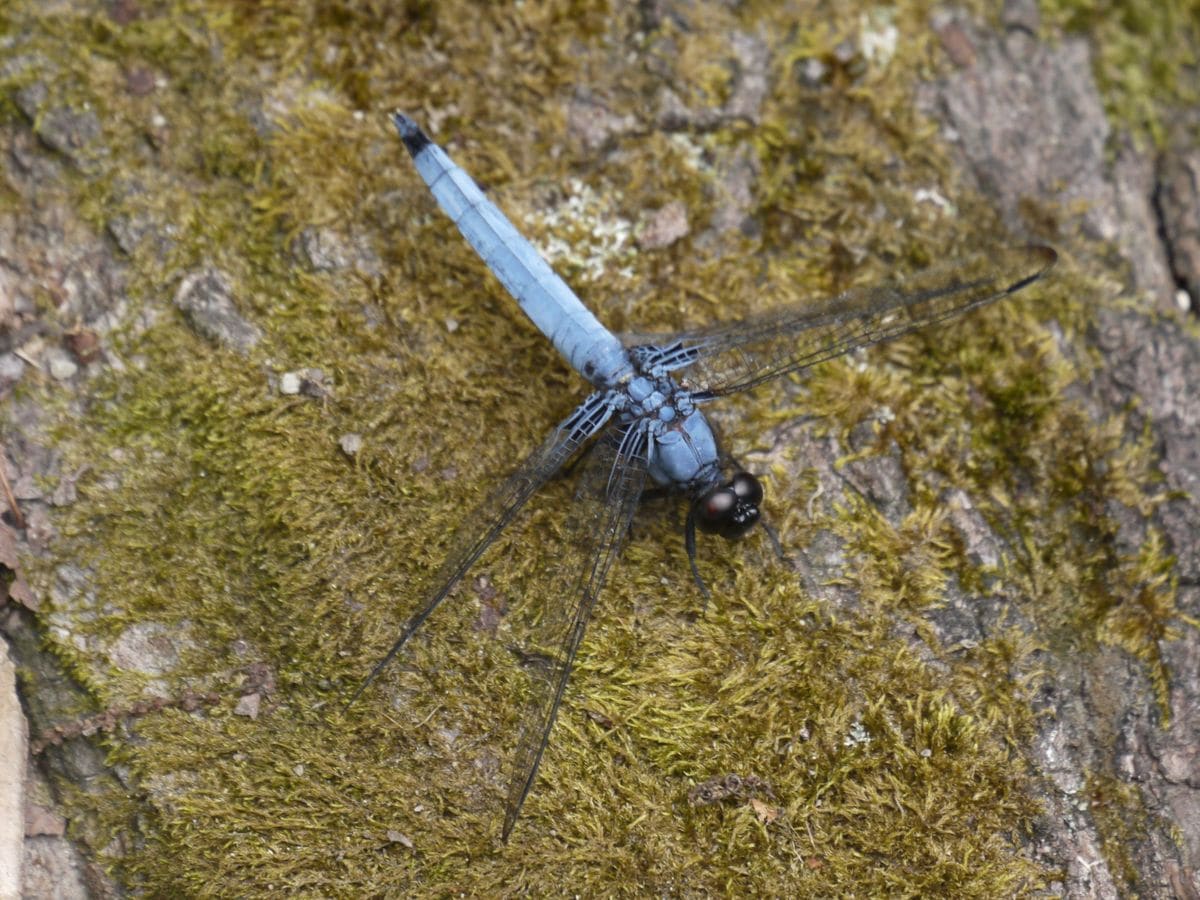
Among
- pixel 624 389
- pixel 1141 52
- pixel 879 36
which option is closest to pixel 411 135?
pixel 624 389

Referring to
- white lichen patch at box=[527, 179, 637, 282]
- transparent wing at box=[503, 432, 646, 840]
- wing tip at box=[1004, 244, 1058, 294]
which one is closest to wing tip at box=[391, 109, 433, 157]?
white lichen patch at box=[527, 179, 637, 282]

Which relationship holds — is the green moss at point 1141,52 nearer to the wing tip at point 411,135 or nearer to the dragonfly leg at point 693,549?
the dragonfly leg at point 693,549

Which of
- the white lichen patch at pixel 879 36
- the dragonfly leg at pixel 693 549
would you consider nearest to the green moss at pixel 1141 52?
the white lichen patch at pixel 879 36

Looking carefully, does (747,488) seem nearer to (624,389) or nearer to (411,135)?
(624,389)

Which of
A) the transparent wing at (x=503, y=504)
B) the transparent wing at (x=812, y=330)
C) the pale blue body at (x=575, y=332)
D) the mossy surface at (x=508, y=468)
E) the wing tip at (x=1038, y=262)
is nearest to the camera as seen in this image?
the mossy surface at (x=508, y=468)

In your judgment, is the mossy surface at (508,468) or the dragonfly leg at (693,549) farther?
the dragonfly leg at (693,549)

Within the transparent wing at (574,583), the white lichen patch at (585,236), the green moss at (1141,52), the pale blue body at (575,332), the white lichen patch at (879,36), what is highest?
the green moss at (1141,52)

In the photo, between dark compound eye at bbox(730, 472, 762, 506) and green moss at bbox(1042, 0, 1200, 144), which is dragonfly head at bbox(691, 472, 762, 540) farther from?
green moss at bbox(1042, 0, 1200, 144)

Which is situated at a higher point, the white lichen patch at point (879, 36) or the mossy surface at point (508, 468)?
the white lichen patch at point (879, 36)

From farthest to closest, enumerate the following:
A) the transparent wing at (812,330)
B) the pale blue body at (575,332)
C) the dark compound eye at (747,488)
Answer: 1. the transparent wing at (812,330)
2. the pale blue body at (575,332)
3. the dark compound eye at (747,488)
